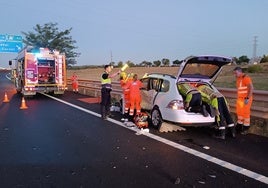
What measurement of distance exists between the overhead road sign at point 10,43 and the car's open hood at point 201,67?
126 feet

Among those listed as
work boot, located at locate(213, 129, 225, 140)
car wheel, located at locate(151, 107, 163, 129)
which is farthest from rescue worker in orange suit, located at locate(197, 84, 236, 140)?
car wheel, located at locate(151, 107, 163, 129)

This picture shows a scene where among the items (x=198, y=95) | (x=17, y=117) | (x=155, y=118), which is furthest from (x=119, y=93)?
(x=198, y=95)

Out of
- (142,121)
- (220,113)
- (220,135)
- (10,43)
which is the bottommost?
(220,135)

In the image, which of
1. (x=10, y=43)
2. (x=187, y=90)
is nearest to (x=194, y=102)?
(x=187, y=90)

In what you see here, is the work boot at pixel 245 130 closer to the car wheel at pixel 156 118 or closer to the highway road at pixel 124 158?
the highway road at pixel 124 158

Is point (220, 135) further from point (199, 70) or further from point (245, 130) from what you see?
point (199, 70)

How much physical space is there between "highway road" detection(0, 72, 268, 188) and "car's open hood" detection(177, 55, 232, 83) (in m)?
1.41

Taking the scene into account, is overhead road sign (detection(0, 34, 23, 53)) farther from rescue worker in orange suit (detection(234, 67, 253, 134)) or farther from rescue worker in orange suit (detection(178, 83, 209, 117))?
rescue worker in orange suit (detection(234, 67, 253, 134))

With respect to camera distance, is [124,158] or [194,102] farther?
[194,102]

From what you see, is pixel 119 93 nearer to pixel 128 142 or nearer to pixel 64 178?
pixel 128 142

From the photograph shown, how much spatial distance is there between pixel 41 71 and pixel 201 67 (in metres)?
14.5

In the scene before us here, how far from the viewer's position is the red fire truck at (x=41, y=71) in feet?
67.3

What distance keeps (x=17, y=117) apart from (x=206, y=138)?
22.5ft

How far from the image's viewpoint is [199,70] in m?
9.23
